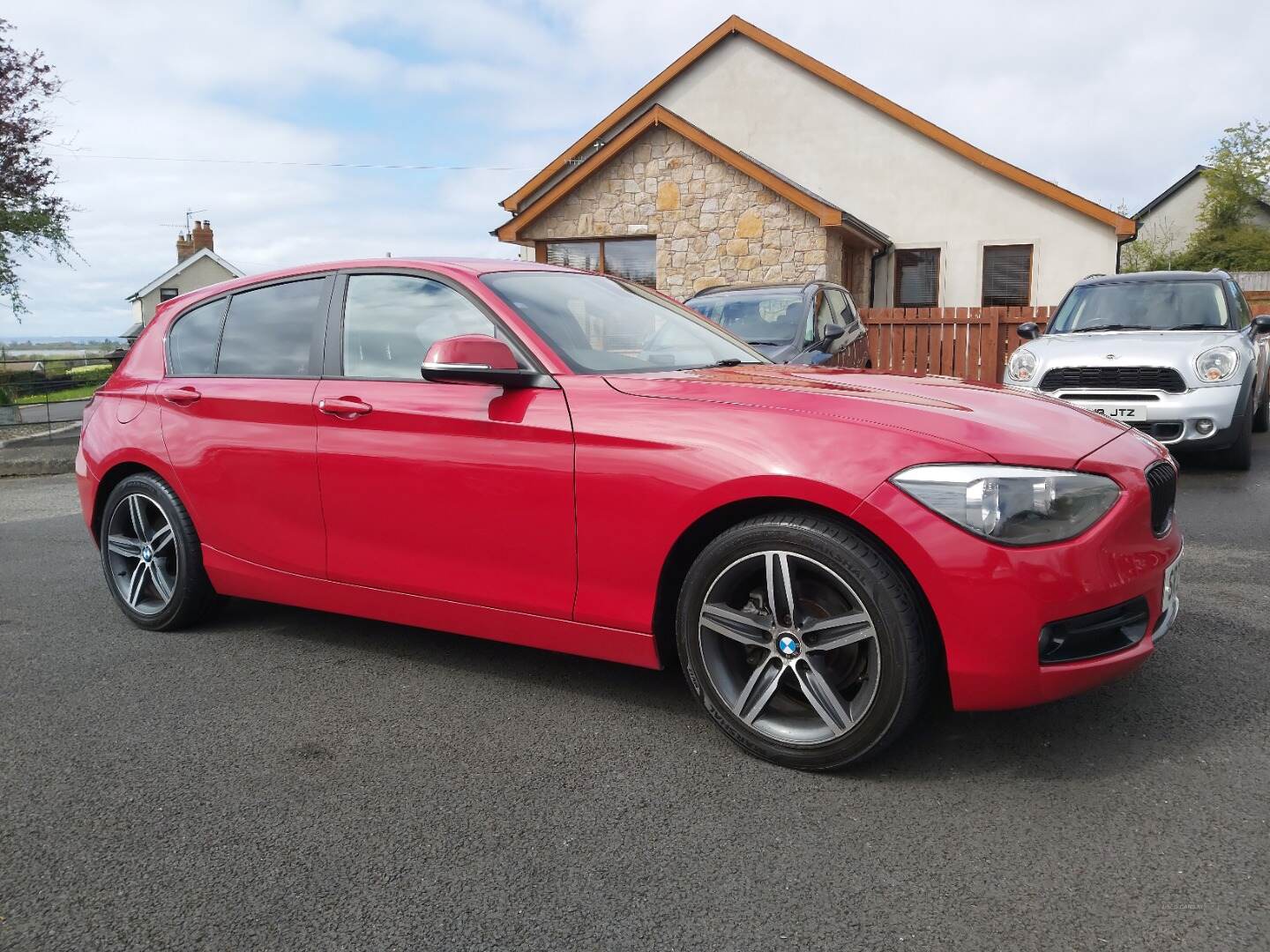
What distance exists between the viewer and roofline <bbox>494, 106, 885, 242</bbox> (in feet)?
55.6

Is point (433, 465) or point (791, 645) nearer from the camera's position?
point (791, 645)

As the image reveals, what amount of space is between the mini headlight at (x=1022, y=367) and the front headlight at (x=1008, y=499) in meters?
6.20

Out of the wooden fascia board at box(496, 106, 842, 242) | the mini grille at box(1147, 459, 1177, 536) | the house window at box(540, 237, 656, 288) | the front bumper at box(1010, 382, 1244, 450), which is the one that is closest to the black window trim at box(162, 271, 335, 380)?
the mini grille at box(1147, 459, 1177, 536)

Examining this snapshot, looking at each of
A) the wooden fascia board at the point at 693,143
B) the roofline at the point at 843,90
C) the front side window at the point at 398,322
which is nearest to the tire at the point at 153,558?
the front side window at the point at 398,322

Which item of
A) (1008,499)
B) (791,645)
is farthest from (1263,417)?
(791,645)

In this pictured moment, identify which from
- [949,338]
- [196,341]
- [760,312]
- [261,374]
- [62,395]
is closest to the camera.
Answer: [261,374]

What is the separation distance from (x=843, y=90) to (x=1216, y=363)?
596 inches

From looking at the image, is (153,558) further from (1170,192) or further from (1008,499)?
(1170,192)

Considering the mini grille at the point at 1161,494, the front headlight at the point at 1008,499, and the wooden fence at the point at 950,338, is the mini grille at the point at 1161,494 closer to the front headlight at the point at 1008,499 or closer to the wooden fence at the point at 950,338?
the front headlight at the point at 1008,499

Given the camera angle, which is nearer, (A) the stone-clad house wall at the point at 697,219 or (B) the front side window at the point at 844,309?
(B) the front side window at the point at 844,309

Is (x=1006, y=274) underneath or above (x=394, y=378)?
above

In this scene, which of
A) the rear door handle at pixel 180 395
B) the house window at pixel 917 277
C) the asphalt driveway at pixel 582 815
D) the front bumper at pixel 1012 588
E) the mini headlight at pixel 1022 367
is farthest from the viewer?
the house window at pixel 917 277

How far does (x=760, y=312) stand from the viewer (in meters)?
10.4

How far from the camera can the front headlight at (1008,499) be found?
8.79 ft
